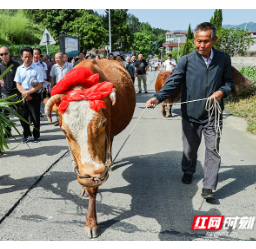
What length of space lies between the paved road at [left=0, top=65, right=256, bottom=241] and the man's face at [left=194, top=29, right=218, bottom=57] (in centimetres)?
217

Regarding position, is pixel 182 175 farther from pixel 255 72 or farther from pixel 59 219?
pixel 255 72

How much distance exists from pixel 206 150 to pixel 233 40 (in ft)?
42.5

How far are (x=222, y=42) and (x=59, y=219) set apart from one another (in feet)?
47.7

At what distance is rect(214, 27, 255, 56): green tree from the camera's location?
47.1 ft

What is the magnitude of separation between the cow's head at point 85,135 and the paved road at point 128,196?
1019 mm

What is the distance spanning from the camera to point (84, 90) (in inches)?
100

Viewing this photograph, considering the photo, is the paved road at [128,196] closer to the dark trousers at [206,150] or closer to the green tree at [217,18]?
the dark trousers at [206,150]

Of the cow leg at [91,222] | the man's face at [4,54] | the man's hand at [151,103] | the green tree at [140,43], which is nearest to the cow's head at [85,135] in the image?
the cow leg at [91,222]

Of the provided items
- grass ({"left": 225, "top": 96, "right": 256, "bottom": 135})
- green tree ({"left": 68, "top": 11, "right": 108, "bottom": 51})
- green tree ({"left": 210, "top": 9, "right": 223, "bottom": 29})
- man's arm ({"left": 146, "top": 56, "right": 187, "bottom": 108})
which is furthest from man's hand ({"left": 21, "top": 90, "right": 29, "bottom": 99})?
green tree ({"left": 68, "top": 11, "right": 108, "bottom": 51})

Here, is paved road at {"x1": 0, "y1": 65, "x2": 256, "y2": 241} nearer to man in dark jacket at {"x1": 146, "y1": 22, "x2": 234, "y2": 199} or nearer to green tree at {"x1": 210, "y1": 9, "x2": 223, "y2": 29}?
man in dark jacket at {"x1": 146, "y1": 22, "x2": 234, "y2": 199}

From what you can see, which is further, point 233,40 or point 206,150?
point 233,40
